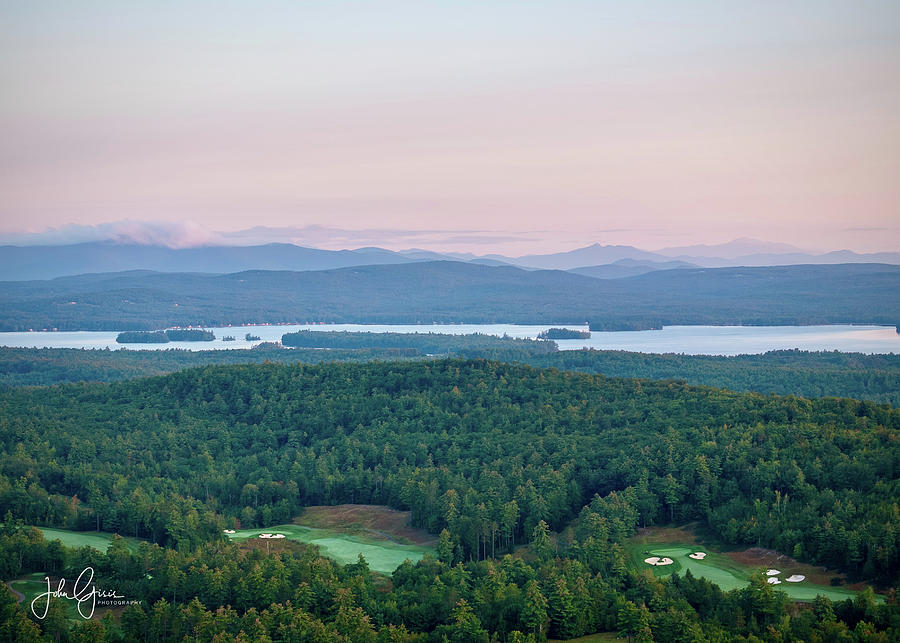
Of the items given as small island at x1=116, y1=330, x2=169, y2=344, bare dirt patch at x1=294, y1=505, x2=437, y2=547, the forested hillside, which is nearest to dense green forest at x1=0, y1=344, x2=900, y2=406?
small island at x1=116, y1=330, x2=169, y2=344

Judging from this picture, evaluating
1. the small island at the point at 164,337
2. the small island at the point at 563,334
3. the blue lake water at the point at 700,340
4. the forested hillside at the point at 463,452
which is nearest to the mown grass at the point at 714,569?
the forested hillside at the point at 463,452

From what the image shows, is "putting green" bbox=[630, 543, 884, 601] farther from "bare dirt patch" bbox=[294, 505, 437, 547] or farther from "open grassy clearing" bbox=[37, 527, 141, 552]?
"open grassy clearing" bbox=[37, 527, 141, 552]

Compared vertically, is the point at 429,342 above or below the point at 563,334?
below

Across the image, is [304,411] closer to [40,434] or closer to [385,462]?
[385,462]

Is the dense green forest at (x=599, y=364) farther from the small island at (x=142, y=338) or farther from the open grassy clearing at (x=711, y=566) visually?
the open grassy clearing at (x=711, y=566)

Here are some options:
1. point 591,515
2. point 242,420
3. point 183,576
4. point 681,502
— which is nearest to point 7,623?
point 183,576

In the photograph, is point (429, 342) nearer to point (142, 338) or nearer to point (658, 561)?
point (142, 338)

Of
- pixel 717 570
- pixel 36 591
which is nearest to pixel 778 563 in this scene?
pixel 717 570
